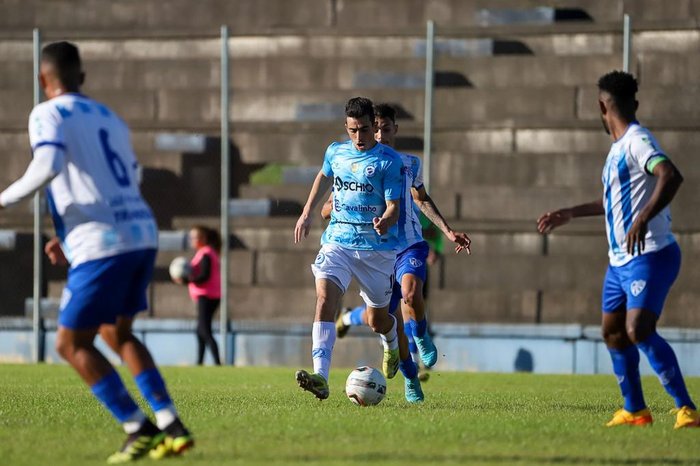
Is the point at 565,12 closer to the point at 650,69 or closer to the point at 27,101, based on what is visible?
the point at 650,69

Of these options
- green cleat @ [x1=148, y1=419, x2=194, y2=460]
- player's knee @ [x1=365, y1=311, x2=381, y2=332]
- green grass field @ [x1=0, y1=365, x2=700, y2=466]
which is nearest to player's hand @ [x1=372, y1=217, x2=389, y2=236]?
player's knee @ [x1=365, y1=311, x2=381, y2=332]

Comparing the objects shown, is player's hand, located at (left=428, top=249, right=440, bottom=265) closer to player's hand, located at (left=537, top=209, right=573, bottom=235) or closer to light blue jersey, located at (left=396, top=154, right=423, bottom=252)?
light blue jersey, located at (left=396, top=154, right=423, bottom=252)

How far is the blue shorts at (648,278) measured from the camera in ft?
Answer: 26.6

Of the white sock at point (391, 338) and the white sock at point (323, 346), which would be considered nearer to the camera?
the white sock at point (323, 346)

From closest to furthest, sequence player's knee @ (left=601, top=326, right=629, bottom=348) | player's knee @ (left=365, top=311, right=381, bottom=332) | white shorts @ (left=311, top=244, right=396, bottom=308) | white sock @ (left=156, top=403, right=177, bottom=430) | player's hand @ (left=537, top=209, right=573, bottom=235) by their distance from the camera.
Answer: white sock @ (left=156, top=403, right=177, bottom=430)
player's hand @ (left=537, top=209, right=573, bottom=235)
player's knee @ (left=601, top=326, right=629, bottom=348)
white shorts @ (left=311, top=244, right=396, bottom=308)
player's knee @ (left=365, top=311, right=381, bottom=332)

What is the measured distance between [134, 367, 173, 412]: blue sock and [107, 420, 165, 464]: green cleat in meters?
0.14

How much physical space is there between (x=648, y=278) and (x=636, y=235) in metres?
0.36

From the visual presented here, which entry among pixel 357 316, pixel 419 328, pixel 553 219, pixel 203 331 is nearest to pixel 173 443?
pixel 553 219

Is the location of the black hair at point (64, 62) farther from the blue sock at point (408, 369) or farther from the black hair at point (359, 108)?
the blue sock at point (408, 369)

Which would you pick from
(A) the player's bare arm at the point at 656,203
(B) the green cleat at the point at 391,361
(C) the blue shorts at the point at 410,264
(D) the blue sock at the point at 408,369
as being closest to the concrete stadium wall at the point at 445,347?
(C) the blue shorts at the point at 410,264

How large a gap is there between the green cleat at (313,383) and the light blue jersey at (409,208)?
139 centimetres

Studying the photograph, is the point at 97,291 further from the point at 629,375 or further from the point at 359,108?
the point at 359,108

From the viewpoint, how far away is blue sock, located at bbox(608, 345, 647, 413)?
850cm

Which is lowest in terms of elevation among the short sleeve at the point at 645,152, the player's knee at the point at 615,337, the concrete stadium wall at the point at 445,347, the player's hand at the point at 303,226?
the concrete stadium wall at the point at 445,347
